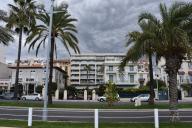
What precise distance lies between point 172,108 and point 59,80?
97194 millimetres

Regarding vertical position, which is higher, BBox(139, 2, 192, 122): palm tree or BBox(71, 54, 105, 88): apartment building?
BBox(71, 54, 105, 88): apartment building

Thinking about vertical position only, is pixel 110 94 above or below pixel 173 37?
below

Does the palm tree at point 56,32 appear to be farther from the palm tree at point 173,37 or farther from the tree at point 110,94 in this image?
the palm tree at point 173,37

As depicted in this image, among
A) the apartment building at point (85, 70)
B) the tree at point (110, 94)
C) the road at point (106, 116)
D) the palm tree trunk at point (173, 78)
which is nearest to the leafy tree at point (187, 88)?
the tree at point (110, 94)

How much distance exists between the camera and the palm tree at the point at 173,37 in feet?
62.0

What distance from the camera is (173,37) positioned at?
741 inches

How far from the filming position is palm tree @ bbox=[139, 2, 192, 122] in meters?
18.9

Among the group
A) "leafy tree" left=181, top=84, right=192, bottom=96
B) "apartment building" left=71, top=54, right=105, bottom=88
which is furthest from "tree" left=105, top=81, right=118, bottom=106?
"apartment building" left=71, top=54, right=105, bottom=88

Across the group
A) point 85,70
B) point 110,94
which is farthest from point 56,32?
point 85,70

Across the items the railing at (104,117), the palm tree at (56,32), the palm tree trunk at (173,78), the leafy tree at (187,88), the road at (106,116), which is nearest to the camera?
the railing at (104,117)

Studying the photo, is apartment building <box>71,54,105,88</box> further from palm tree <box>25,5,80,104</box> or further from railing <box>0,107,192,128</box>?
railing <box>0,107,192,128</box>

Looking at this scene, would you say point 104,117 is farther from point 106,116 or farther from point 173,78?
point 173,78

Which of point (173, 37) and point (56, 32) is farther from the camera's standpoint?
point (56, 32)

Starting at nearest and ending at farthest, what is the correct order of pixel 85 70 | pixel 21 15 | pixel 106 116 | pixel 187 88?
pixel 106 116, pixel 21 15, pixel 187 88, pixel 85 70
